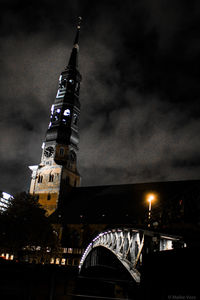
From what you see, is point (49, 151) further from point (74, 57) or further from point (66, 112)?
point (74, 57)

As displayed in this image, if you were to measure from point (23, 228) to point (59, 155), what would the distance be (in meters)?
26.0

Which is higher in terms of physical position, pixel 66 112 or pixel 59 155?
pixel 66 112

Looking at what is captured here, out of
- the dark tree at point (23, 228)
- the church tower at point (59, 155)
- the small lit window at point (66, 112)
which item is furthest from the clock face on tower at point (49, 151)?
the dark tree at point (23, 228)

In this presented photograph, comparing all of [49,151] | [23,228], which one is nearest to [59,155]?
[49,151]

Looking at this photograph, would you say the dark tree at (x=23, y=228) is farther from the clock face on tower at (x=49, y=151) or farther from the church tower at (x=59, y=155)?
the clock face on tower at (x=49, y=151)

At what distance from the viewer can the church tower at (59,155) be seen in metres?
62.2

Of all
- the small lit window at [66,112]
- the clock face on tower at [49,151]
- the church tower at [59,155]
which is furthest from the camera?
the small lit window at [66,112]

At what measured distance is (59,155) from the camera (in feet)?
208

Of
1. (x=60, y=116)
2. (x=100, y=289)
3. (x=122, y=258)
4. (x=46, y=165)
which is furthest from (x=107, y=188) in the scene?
(x=122, y=258)

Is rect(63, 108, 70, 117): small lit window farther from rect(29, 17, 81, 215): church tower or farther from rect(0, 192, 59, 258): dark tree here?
rect(0, 192, 59, 258): dark tree

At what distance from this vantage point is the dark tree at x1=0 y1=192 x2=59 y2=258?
3785cm

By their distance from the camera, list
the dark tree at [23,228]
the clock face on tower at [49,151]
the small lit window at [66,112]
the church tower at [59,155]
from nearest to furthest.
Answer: the dark tree at [23,228] → the church tower at [59,155] → the clock face on tower at [49,151] → the small lit window at [66,112]

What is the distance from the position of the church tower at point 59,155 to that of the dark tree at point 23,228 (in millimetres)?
17775

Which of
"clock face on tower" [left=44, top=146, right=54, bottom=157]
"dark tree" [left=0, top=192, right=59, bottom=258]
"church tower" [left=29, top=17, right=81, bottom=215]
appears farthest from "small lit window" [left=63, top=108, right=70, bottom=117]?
"dark tree" [left=0, top=192, right=59, bottom=258]
